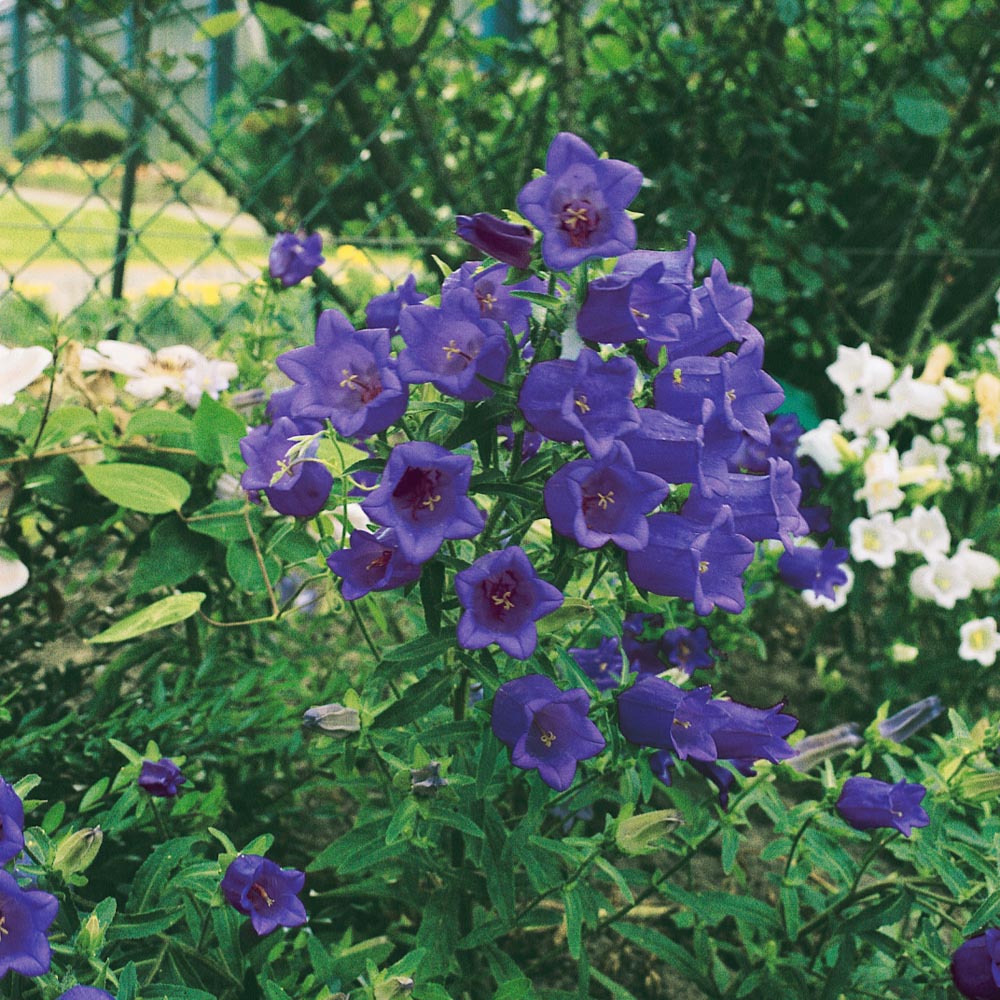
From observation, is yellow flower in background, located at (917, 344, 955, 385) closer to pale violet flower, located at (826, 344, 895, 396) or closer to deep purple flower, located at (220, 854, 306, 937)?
pale violet flower, located at (826, 344, 895, 396)

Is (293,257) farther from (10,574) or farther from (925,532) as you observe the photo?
(925,532)

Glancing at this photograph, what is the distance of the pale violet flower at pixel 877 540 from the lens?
214 cm

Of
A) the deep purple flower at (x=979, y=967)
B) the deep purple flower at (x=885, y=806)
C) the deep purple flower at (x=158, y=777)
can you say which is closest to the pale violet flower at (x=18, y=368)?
the deep purple flower at (x=158, y=777)

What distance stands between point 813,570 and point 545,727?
94 centimetres

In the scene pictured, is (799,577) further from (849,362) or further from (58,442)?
(58,442)

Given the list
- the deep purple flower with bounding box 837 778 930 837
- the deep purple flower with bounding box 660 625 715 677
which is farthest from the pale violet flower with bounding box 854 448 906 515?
the deep purple flower with bounding box 837 778 930 837

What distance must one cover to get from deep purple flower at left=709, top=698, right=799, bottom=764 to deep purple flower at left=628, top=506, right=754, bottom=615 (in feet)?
→ 0.43

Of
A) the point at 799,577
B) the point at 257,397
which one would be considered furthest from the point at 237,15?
the point at 799,577

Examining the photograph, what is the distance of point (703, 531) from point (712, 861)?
1.13 m

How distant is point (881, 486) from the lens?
2150 millimetres

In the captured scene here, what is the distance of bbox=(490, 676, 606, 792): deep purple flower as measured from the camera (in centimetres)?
95

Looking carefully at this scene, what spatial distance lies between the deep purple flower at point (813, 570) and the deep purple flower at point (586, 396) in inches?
35.8

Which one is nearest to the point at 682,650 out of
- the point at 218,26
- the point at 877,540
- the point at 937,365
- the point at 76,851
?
the point at 877,540

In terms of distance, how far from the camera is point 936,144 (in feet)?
10.9
